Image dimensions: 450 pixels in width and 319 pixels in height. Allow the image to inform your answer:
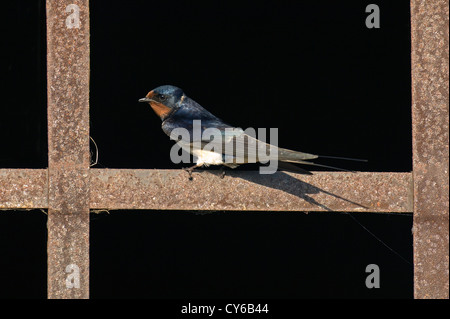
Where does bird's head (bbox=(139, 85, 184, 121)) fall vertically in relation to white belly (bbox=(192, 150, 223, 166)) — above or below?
above

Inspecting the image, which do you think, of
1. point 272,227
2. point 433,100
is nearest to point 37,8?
point 272,227

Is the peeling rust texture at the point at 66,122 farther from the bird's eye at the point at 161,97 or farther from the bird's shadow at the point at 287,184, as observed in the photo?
the bird's eye at the point at 161,97

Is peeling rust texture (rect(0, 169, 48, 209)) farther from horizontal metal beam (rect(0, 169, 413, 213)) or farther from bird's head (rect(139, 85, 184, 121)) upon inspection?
bird's head (rect(139, 85, 184, 121))

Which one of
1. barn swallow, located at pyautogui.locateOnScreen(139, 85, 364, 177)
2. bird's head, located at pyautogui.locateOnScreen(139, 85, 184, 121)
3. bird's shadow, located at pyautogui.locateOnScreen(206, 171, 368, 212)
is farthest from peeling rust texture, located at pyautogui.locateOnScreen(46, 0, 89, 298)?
bird's head, located at pyautogui.locateOnScreen(139, 85, 184, 121)

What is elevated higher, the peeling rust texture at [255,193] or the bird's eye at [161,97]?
the bird's eye at [161,97]

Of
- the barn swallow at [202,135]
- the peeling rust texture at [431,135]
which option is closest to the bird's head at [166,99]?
the barn swallow at [202,135]

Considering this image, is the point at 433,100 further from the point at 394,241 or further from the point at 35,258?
the point at 35,258

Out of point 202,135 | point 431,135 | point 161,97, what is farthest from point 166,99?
point 431,135

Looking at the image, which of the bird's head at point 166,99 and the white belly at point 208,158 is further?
the bird's head at point 166,99

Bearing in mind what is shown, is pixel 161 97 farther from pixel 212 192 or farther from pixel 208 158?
pixel 212 192
